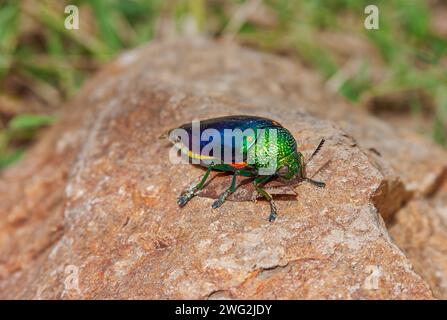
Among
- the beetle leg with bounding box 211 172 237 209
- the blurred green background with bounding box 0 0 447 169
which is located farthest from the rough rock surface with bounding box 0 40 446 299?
the blurred green background with bounding box 0 0 447 169

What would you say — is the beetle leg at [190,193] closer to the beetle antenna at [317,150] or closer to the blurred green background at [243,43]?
the beetle antenna at [317,150]

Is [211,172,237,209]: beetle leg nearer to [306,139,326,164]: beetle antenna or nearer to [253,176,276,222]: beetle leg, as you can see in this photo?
[253,176,276,222]: beetle leg

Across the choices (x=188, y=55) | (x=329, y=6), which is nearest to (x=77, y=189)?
(x=188, y=55)

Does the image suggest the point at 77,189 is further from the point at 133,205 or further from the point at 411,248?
the point at 411,248

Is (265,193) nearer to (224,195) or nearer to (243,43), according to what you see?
(224,195)

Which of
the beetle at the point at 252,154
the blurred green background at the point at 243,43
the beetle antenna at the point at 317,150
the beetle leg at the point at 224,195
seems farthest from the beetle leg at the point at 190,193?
the blurred green background at the point at 243,43

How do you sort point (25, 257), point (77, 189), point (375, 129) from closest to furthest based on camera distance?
point (77, 189)
point (25, 257)
point (375, 129)

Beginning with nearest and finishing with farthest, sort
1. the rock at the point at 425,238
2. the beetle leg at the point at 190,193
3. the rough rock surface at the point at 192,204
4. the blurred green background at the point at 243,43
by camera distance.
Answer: the rough rock surface at the point at 192,204 → the beetle leg at the point at 190,193 → the rock at the point at 425,238 → the blurred green background at the point at 243,43
